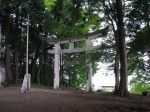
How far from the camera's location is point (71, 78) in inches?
1481

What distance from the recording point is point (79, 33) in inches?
1128

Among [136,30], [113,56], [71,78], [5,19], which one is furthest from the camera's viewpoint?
[71,78]

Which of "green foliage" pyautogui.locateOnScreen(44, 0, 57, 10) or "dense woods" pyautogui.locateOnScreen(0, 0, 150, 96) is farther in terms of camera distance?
"green foliage" pyautogui.locateOnScreen(44, 0, 57, 10)

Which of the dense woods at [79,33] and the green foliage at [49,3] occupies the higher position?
the green foliage at [49,3]

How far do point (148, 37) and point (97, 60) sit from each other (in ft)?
25.1

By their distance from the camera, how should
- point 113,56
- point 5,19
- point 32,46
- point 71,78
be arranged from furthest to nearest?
1. point 71,78
2. point 32,46
3. point 5,19
4. point 113,56

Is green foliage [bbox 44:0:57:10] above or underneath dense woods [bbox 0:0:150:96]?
above

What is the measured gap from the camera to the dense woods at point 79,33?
14.6m

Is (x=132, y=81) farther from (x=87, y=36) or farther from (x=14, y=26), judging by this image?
(x=14, y=26)

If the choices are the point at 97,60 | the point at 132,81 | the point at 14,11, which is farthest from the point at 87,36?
the point at 14,11

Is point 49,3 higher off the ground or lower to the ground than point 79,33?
higher

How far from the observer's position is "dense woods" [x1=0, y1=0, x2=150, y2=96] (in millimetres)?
14641

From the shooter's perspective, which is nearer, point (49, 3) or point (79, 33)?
point (49, 3)

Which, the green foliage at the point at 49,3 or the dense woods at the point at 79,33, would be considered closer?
the dense woods at the point at 79,33
